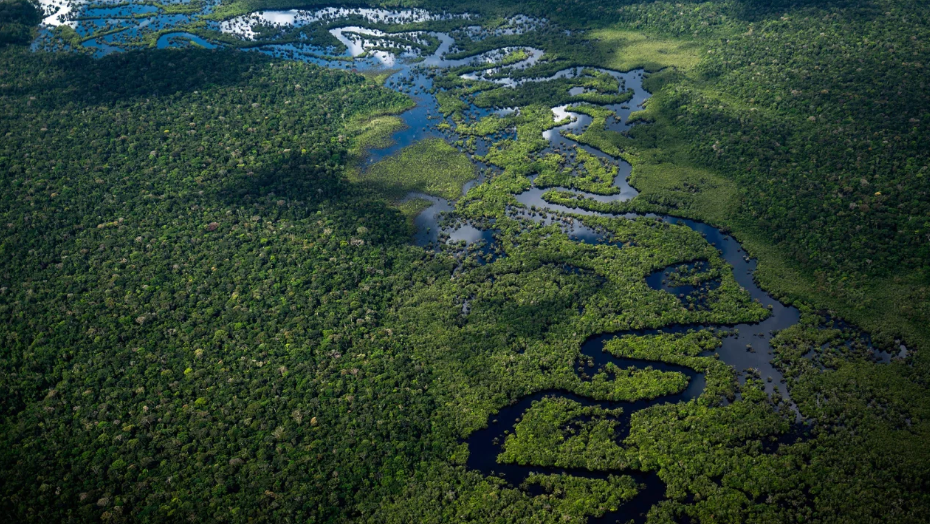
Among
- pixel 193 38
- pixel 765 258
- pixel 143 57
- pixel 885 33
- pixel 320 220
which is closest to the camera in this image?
pixel 765 258

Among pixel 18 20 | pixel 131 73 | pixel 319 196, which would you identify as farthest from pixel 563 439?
pixel 18 20

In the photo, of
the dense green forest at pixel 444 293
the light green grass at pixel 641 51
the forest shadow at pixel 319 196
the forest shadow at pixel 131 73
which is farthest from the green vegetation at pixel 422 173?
the light green grass at pixel 641 51

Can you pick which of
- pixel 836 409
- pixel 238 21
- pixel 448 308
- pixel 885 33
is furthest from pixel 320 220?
pixel 885 33

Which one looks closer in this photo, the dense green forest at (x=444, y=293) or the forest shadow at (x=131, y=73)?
the dense green forest at (x=444, y=293)

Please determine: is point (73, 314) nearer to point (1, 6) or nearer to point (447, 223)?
point (447, 223)

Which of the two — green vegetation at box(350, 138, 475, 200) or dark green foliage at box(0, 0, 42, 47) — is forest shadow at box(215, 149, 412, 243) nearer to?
green vegetation at box(350, 138, 475, 200)

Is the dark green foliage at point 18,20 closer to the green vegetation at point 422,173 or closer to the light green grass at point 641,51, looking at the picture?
the green vegetation at point 422,173

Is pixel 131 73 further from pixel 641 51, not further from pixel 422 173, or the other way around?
pixel 641 51

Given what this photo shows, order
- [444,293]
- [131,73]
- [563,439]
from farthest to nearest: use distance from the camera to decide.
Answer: [131,73], [444,293], [563,439]

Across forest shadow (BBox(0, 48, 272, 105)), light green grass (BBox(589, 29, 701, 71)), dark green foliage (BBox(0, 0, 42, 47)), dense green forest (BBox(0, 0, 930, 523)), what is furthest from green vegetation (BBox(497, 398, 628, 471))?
dark green foliage (BBox(0, 0, 42, 47))
